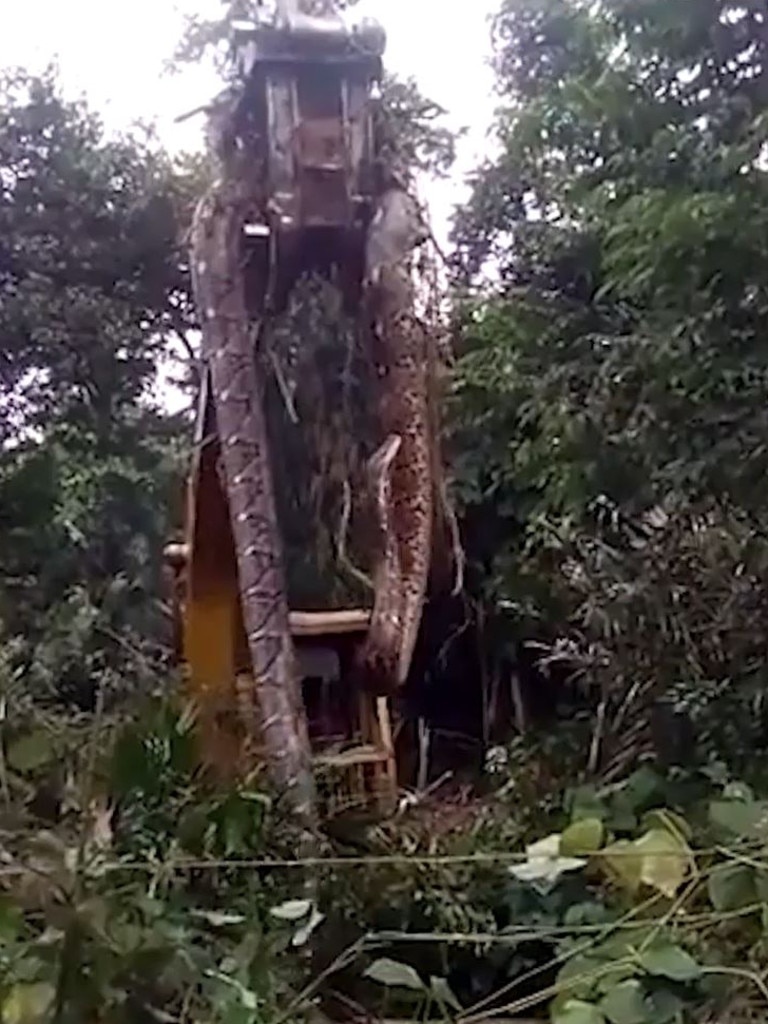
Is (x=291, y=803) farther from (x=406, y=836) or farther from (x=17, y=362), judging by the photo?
(x=17, y=362)

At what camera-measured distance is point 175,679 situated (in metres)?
3.30

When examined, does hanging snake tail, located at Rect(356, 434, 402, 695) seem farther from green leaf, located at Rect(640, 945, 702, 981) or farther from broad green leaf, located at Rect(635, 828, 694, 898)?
green leaf, located at Rect(640, 945, 702, 981)

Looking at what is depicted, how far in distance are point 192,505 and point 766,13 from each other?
79.8 inches

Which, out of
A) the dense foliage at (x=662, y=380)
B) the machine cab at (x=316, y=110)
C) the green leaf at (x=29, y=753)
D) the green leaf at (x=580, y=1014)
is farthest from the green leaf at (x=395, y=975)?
the dense foliage at (x=662, y=380)

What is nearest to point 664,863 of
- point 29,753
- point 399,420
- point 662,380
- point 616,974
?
point 616,974

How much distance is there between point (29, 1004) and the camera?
115cm

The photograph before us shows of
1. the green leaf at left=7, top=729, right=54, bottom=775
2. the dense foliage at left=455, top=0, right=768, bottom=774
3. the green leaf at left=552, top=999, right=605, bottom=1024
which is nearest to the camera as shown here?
the green leaf at left=552, top=999, right=605, bottom=1024

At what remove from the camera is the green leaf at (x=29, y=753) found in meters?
1.78

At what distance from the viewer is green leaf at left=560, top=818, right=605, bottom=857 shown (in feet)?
4.10

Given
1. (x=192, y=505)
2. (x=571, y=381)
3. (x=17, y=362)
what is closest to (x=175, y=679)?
(x=192, y=505)

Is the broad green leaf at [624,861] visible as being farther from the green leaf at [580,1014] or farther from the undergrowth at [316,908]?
the green leaf at [580,1014]

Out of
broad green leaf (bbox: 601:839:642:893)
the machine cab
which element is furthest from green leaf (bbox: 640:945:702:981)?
the machine cab

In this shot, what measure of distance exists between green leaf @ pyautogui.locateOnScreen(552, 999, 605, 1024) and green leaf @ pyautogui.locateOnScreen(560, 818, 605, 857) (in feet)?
0.46

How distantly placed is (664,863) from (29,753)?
847mm
